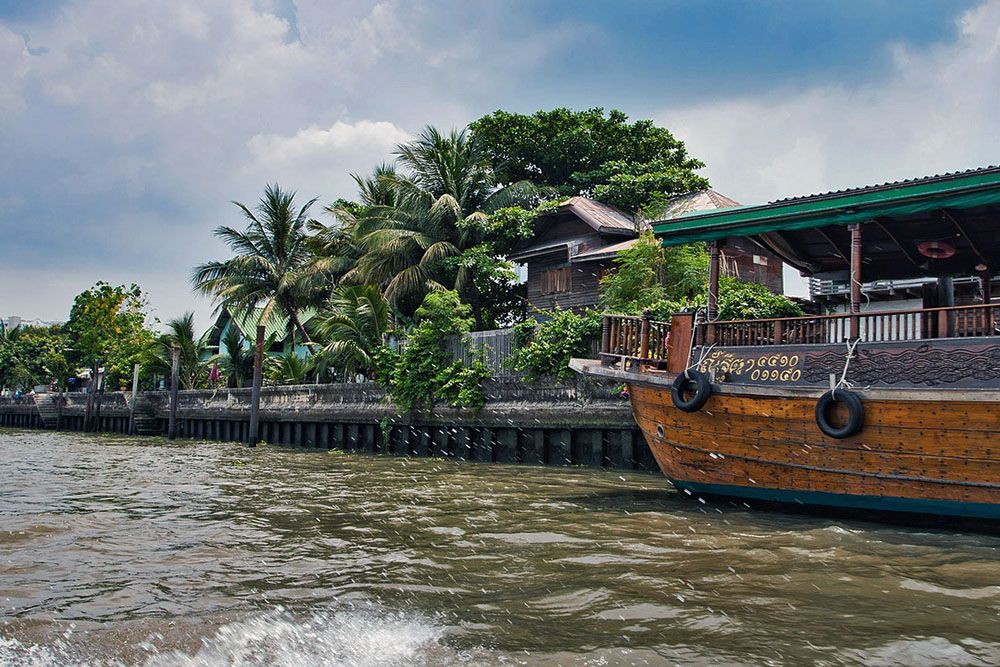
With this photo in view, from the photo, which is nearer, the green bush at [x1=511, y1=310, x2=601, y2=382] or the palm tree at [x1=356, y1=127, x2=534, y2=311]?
the green bush at [x1=511, y1=310, x2=601, y2=382]

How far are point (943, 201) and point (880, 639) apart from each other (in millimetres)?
5148

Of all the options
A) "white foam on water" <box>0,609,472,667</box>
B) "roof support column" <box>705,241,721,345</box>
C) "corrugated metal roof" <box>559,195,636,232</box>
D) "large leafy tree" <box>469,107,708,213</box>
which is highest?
"large leafy tree" <box>469,107,708,213</box>

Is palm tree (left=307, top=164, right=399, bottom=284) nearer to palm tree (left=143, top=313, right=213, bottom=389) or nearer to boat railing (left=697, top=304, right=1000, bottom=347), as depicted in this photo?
palm tree (left=143, top=313, right=213, bottom=389)

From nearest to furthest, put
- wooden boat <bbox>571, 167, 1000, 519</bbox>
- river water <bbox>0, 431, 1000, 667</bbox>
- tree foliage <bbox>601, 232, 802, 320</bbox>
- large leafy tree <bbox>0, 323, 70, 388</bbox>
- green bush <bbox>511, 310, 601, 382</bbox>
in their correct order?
river water <bbox>0, 431, 1000, 667</bbox>, wooden boat <bbox>571, 167, 1000, 519</bbox>, green bush <bbox>511, 310, 601, 382</bbox>, tree foliage <bbox>601, 232, 802, 320</bbox>, large leafy tree <bbox>0, 323, 70, 388</bbox>

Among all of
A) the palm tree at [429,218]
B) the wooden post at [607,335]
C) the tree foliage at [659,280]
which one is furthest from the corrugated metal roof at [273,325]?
the wooden post at [607,335]

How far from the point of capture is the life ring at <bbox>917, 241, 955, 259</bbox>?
9.78m

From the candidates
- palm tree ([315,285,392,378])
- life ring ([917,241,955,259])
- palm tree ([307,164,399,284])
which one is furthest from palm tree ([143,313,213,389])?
life ring ([917,241,955,259])

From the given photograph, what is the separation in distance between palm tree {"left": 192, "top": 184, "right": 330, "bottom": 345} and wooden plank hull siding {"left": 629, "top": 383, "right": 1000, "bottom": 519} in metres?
21.8

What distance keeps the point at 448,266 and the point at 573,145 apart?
761 cm

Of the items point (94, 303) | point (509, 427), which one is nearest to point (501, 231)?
point (509, 427)

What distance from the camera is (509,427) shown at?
51.3 ft

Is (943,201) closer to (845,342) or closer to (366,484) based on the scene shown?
(845,342)

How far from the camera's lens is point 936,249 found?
989 cm

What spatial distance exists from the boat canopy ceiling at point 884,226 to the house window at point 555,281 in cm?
1463
